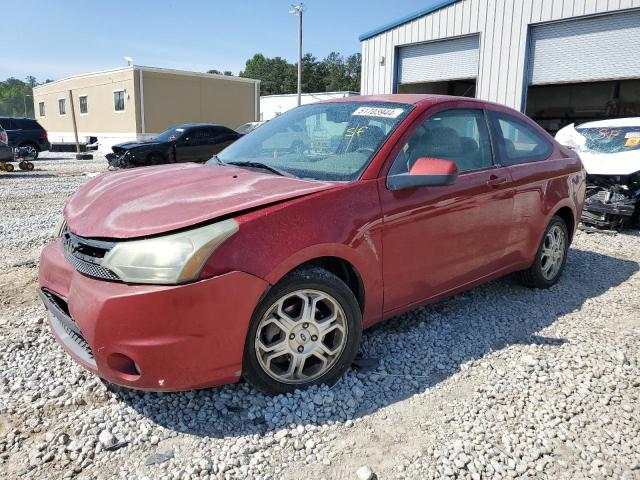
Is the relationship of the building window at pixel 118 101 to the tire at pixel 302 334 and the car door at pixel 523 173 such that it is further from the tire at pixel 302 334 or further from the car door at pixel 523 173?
the tire at pixel 302 334

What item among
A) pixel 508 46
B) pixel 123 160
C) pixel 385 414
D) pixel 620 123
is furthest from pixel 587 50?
pixel 385 414

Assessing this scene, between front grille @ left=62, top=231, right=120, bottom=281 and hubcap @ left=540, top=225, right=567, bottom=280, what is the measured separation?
3.59 meters

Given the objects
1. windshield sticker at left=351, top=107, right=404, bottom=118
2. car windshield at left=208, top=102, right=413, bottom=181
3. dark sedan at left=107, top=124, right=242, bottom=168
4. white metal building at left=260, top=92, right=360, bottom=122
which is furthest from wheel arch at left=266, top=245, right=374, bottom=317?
white metal building at left=260, top=92, right=360, bottom=122

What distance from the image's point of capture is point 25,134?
20.4m

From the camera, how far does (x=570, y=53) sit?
40.0 ft

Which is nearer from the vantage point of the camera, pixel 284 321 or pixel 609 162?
pixel 284 321

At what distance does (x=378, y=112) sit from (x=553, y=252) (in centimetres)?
234

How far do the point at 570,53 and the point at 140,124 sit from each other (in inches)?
860

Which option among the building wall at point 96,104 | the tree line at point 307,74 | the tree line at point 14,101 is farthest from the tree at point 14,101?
the building wall at point 96,104

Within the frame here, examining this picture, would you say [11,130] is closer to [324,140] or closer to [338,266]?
[324,140]

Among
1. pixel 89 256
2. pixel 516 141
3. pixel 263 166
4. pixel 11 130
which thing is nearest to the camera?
pixel 89 256

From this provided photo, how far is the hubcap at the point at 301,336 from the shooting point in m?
2.57

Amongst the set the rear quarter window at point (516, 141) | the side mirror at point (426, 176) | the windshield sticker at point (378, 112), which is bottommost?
the side mirror at point (426, 176)

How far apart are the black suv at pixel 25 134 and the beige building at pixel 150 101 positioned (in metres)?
6.09
